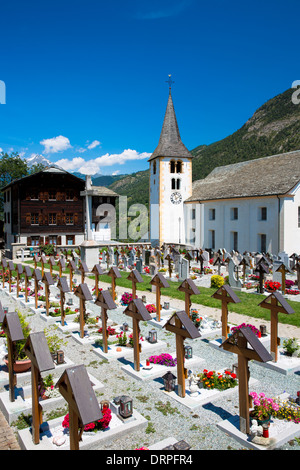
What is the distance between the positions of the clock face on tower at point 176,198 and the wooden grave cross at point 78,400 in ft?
131

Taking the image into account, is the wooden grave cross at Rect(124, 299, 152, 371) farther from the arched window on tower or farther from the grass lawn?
the arched window on tower

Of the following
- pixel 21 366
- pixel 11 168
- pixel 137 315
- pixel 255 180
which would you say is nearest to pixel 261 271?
pixel 137 315

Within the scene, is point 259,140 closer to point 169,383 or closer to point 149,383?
point 149,383

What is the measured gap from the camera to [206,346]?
37.2 ft

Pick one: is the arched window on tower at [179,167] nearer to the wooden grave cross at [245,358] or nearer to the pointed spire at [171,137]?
the pointed spire at [171,137]

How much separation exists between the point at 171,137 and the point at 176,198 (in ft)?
25.6

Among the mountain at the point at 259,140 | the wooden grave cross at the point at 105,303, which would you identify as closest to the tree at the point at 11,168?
the mountain at the point at 259,140

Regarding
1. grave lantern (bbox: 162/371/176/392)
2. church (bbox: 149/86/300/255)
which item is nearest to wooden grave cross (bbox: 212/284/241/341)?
grave lantern (bbox: 162/371/176/392)

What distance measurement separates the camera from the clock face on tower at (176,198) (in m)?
44.6

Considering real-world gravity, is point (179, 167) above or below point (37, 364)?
above

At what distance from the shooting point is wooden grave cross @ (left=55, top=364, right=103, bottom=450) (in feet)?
15.9

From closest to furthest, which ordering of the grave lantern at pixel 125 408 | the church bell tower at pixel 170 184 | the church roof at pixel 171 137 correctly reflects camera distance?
1. the grave lantern at pixel 125 408
2. the church bell tower at pixel 170 184
3. the church roof at pixel 171 137

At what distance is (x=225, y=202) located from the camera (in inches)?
1513

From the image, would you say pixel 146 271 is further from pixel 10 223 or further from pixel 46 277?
pixel 10 223
